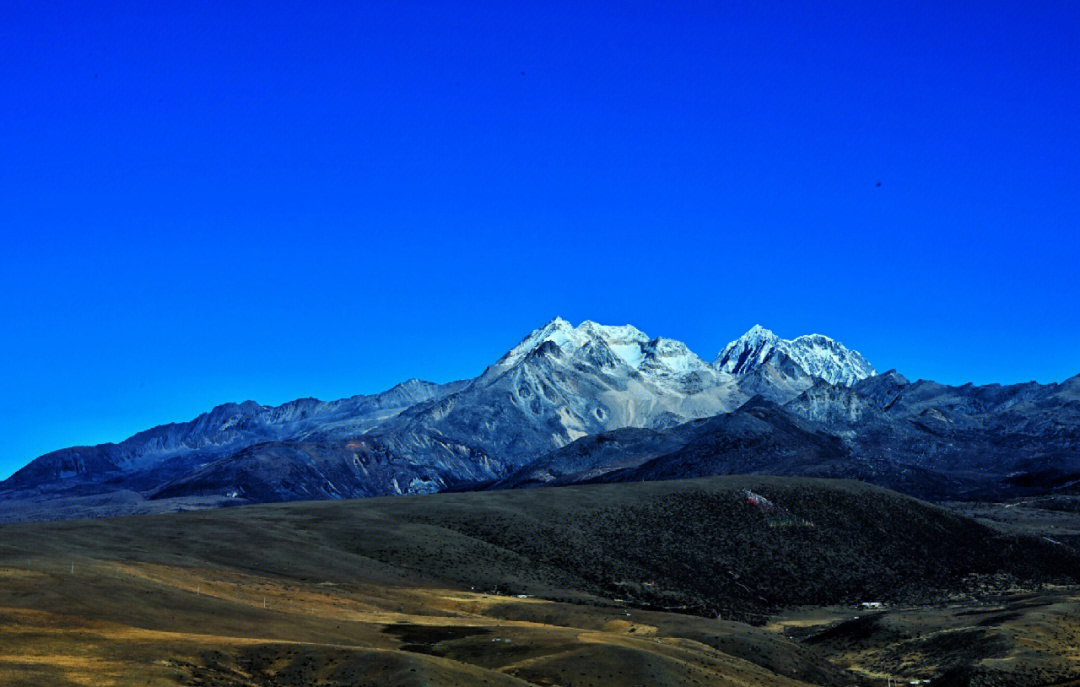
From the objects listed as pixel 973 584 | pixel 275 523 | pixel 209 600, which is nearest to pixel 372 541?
pixel 275 523

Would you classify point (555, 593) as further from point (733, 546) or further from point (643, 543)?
point (733, 546)

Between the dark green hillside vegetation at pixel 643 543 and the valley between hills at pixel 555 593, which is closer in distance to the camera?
the valley between hills at pixel 555 593

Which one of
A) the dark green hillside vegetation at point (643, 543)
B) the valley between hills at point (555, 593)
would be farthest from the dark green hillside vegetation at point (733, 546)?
the valley between hills at point (555, 593)

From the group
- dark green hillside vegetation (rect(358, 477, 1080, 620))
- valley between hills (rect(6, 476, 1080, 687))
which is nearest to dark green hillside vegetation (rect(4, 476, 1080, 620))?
dark green hillside vegetation (rect(358, 477, 1080, 620))

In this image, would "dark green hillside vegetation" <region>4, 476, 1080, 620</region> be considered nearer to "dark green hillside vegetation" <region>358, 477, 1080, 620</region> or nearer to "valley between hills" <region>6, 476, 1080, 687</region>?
"dark green hillside vegetation" <region>358, 477, 1080, 620</region>

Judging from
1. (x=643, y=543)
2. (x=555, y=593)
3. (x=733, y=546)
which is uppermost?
(x=643, y=543)

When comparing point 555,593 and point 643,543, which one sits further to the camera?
point 643,543

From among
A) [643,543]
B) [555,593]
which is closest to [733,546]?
[643,543]

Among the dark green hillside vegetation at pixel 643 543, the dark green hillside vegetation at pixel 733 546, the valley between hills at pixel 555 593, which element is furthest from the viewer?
the dark green hillside vegetation at pixel 733 546

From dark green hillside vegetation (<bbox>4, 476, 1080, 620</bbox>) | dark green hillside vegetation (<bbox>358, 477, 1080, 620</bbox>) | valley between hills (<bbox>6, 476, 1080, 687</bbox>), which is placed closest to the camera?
valley between hills (<bbox>6, 476, 1080, 687</bbox>)

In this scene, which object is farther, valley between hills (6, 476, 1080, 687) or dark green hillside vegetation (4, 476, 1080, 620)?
dark green hillside vegetation (4, 476, 1080, 620)

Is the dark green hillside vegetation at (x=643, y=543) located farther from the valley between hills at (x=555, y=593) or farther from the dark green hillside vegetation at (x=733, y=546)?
the valley between hills at (x=555, y=593)
